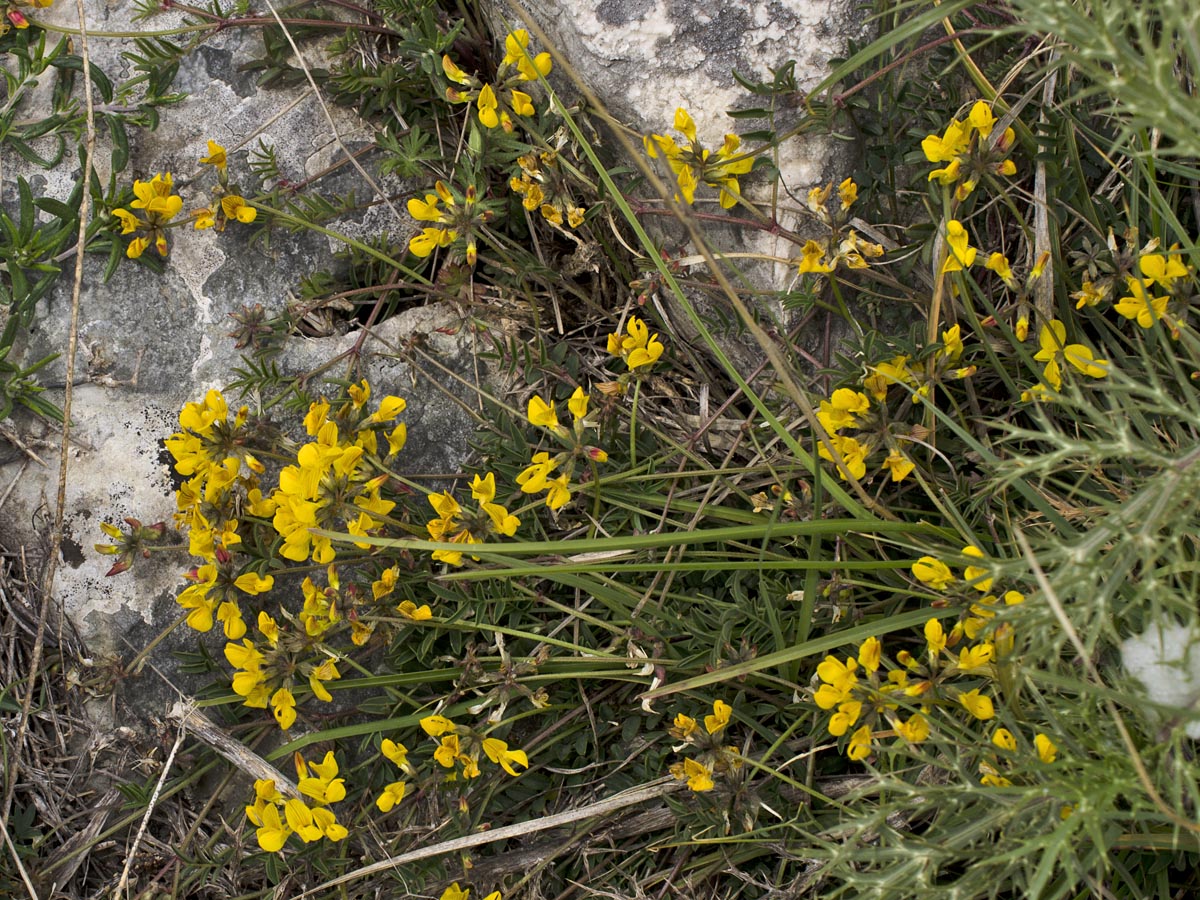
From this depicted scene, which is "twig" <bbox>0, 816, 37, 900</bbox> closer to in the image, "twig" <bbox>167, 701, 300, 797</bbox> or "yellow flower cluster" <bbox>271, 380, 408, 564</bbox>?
"twig" <bbox>167, 701, 300, 797</bbox>

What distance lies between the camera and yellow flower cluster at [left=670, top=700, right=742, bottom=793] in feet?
8.25

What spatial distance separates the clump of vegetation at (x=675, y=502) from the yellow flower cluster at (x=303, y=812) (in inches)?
0.5

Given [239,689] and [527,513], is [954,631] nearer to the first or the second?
[527,513]

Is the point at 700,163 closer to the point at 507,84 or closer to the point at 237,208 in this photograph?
the point at 507,84

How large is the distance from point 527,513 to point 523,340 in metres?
0.60

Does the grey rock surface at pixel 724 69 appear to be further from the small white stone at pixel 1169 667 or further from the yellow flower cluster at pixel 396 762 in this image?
the yellow flower cluster at pixel 396 762

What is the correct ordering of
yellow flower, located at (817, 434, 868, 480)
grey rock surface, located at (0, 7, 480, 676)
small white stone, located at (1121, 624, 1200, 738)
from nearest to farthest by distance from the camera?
small white stone, located at (1121, 624, 1200, 738)
yellow flower, located at (817, 434, 868, 480)
grey rock surface, located at (0, 7, 480, 676)

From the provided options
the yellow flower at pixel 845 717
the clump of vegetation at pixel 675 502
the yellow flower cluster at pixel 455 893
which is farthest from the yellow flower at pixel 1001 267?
the yellow flower cluster at pixel 455 893

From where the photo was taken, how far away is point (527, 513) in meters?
2.98

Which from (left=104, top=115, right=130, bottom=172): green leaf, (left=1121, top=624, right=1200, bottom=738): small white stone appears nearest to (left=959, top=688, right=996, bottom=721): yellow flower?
(left=1121, top=624, right=1200, bottom=738): small white stone

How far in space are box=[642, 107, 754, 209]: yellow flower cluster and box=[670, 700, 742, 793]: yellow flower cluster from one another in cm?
→ 132

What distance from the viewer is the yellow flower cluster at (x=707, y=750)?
251 cm

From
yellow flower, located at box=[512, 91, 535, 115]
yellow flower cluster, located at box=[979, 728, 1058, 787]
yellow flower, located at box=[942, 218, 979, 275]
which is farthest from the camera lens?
yellow flower, located at box=[512, 91, 535, 115]

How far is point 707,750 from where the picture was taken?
261 centimetres
